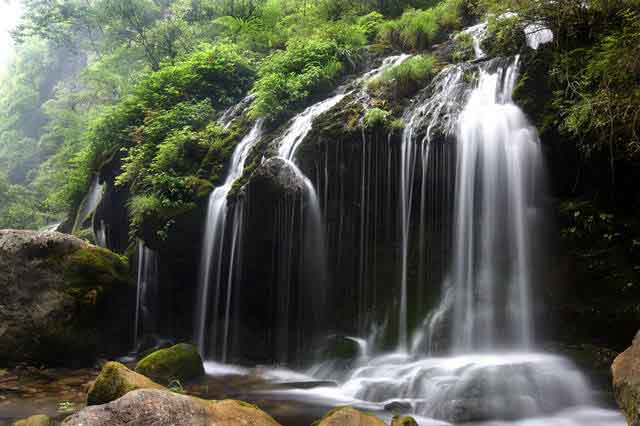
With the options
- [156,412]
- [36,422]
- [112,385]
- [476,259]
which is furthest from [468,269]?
[36,422]

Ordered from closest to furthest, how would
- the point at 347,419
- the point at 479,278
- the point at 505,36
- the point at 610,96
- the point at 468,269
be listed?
1. the point at 347,419
2. the point at 610,96
3. the point at 479,278
4. the point at 468,269
5. the point at 505,36

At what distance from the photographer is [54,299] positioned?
958 centimetres

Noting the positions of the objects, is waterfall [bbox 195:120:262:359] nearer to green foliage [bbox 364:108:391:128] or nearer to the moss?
the moss

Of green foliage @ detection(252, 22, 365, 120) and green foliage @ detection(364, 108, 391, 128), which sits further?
green foliage @ detection(252, 22, 365, 120)

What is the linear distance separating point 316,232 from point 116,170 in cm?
845

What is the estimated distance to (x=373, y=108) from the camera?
9852 millimetres

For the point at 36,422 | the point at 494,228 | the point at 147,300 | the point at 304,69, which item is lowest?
the point at 36,422

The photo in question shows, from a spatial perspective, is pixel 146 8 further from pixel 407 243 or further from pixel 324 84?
pixel 407 243

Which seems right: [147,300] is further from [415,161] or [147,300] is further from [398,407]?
[398,407]

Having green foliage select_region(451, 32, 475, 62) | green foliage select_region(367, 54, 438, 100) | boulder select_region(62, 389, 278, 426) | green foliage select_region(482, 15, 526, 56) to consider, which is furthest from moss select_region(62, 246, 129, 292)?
green foliage select_region(482, 15, 526, 56)

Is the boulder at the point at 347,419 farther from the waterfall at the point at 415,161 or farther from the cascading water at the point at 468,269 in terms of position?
the waterfall at the point at 415,161

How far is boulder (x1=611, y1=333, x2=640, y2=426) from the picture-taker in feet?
12.0

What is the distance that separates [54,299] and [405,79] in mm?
8673

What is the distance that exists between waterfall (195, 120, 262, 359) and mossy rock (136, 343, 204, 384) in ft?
7.04
